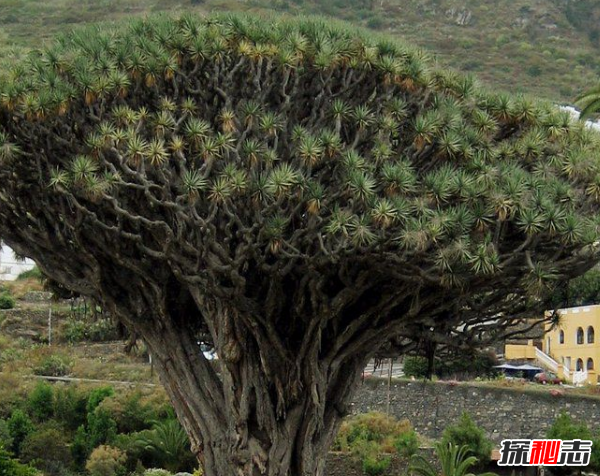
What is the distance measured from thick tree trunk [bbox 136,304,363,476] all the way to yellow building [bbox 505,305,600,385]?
2484 cm

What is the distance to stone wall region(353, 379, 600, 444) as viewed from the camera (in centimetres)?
3291

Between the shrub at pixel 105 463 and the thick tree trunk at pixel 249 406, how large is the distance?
8.77m

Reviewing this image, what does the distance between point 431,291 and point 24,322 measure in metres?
28.3

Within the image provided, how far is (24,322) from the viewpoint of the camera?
4050 centimetres

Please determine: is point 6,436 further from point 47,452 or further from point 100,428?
point 100,428

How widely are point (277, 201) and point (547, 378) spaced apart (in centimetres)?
2699

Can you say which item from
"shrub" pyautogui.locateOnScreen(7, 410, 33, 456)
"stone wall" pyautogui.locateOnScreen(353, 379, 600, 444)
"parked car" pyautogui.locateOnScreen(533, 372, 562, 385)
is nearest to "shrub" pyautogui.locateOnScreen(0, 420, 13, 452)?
"shrub" pyautogui.locateOnScreen(7, 410, 33, 456)

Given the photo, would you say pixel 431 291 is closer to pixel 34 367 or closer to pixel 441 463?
pixel 441 463

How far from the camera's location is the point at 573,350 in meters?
42.4

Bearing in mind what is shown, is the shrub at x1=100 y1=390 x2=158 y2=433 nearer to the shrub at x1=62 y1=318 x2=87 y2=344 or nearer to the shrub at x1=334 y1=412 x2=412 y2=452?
the shrub at x1=334 y1=412 x2=412 y2=452

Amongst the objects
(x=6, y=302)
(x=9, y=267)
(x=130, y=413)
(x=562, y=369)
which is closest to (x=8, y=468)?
(x=130, y=413)

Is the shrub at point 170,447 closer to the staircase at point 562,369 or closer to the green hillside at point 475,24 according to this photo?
the staircase at point 562,369

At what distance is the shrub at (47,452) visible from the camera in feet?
79.6

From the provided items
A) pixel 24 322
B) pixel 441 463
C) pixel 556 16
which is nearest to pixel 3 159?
pixel 441 463
